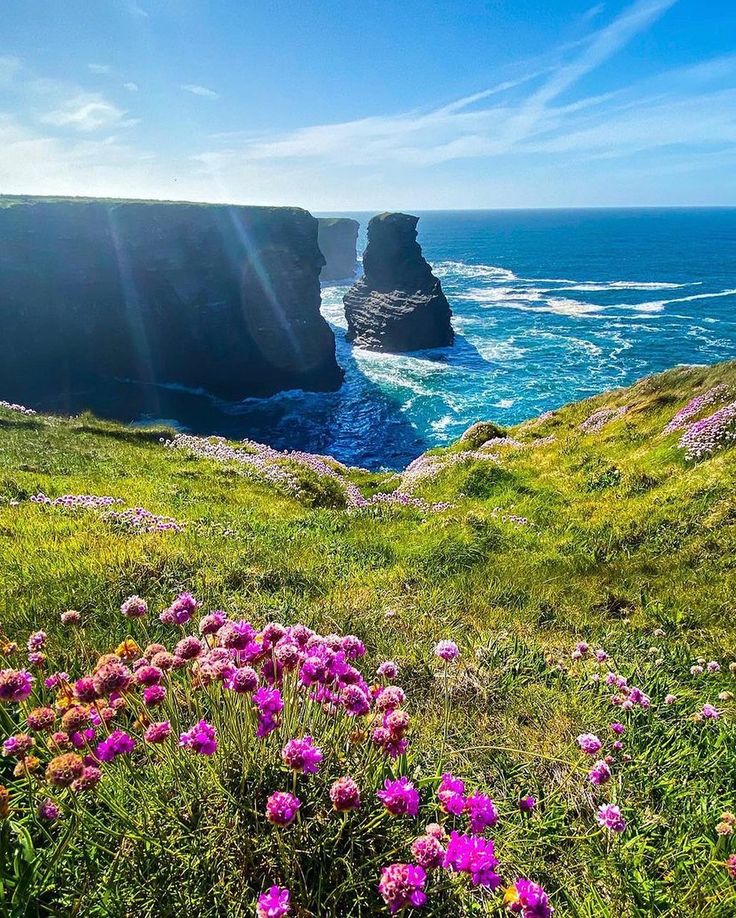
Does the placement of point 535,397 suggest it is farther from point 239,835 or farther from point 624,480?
point 239,835

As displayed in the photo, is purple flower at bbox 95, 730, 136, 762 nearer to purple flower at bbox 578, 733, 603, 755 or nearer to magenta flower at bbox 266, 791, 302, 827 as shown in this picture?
magenta flower at bbox 266, 791, 302, 827

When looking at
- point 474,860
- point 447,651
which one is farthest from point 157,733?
point 447,651

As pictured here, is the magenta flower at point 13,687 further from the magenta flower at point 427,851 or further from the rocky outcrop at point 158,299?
the rocky outcrop at point 158,299

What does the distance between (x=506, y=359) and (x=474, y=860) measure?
73.1 meters

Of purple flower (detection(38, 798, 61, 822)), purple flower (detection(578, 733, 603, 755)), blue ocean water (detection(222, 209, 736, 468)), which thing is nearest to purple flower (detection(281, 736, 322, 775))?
purple flower (detection(38, 798, 61, 822))

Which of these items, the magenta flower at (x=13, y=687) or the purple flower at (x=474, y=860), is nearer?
the purple flower at (x=474, y=860)

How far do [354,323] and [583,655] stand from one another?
292 feet

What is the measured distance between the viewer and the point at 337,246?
16712 centimetres

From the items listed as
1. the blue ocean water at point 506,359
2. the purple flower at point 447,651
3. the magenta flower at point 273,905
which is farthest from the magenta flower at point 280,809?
the blue ocean water at point 506,359

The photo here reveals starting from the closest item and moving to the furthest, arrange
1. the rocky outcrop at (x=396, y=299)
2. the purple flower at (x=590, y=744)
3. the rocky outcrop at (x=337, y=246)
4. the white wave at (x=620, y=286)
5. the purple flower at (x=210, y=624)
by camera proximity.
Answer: the purple flower at (x=210, y=624) → the purple flower at (x=590, y=744) → the rocky outcrop at (x=396, y=299) → the white wave at (x=620, y=286) → the rocky outcrop at (x=337, y=246)

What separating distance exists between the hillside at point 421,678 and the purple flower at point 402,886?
36mm

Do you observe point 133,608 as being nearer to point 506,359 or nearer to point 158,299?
point 158,299

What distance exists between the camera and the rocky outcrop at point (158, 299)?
6056 cm

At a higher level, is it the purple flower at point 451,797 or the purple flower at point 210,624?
the purple flower at point 210,624
